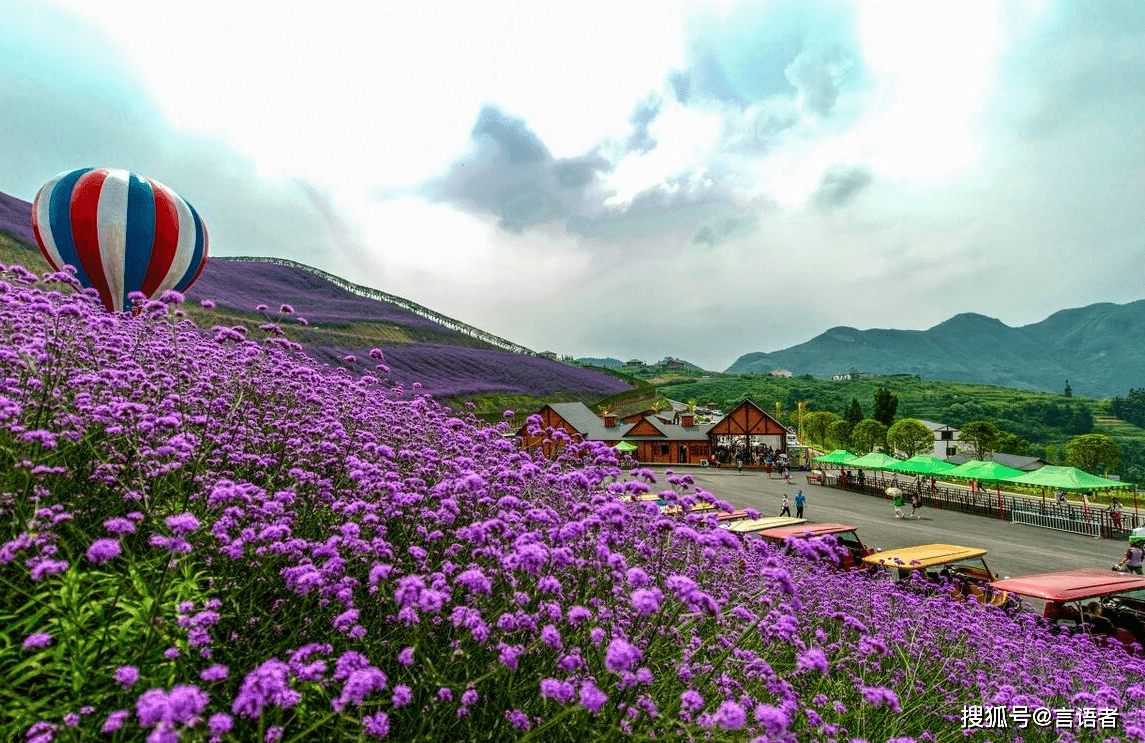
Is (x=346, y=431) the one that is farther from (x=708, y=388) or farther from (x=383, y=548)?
(x=708, y=388)

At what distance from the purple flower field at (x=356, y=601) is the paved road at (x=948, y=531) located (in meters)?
13.5

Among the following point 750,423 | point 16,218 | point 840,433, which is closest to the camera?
point 16,218

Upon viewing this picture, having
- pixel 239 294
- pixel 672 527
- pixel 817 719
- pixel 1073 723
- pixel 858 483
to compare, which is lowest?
pixel 858 483

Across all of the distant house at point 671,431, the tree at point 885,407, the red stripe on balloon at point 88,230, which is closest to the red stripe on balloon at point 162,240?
the red stripe on balloon at point 88,230

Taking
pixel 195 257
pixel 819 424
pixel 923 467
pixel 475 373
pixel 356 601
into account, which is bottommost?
pixel 923 467

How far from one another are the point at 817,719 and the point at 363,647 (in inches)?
129

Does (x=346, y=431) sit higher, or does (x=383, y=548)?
(x=346, y=431)

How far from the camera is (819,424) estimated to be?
86812mm

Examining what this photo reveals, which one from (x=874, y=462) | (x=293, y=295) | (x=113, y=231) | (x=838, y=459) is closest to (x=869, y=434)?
(x=838, y=459)

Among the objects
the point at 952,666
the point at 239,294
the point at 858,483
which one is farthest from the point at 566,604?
the point at 239,294

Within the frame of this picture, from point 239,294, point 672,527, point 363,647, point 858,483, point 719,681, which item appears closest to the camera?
point 363,647

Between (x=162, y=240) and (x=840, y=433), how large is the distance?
81286 mm

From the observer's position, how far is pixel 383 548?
→ 12.9ft

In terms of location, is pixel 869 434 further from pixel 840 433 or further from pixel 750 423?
pixel 750 423
